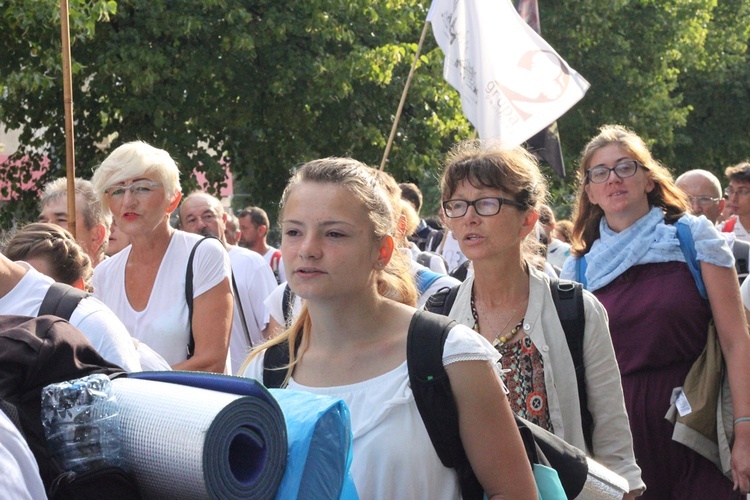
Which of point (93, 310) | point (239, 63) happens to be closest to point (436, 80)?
point (239, 63)

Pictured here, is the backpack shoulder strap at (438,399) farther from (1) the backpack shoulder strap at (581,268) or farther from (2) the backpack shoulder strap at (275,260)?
(2) the backpack shoulder strap at (275,260)

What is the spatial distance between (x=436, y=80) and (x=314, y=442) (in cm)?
1473

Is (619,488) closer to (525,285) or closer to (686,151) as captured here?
(525,285)

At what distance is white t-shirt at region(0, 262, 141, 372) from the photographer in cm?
289

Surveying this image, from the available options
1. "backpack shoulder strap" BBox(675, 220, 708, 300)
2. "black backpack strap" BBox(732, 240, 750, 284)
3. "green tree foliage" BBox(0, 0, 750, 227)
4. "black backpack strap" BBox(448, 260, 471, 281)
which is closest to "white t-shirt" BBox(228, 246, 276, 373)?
"black backpack strap" BBox(448, 260, 471, 281)

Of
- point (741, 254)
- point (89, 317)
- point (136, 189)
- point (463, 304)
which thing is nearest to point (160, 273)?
point (136, 189)

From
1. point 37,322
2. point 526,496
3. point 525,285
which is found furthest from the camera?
point 525,285

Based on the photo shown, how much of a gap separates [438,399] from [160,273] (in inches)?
95.6

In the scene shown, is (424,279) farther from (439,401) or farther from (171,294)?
(439,401)

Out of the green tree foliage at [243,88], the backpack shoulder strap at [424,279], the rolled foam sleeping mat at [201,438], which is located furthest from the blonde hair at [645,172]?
the green tree foliage at [243,88]

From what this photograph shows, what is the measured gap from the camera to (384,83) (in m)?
16.1

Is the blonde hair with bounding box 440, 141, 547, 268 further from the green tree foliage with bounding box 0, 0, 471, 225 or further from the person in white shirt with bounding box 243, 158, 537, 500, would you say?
the green tree foliage with bounding box 0, 0, 471, 225

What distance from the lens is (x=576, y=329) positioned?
3.36 meters

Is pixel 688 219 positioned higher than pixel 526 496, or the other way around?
pixel 688 219
